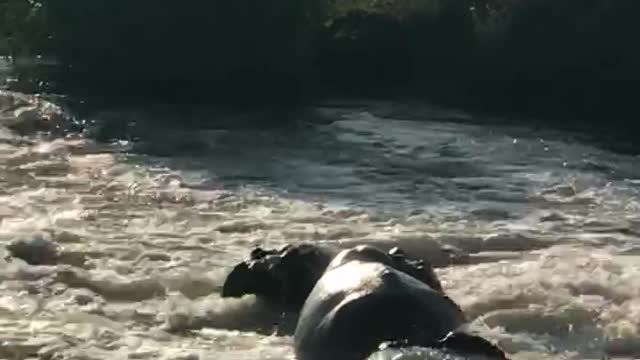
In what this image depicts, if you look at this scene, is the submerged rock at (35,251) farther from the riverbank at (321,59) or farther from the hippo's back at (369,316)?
the riverbank at (321,59)

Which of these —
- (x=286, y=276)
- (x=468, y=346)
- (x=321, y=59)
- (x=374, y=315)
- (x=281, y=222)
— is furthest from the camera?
(x=321, y=59)

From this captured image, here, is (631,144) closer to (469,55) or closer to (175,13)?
(469,55)

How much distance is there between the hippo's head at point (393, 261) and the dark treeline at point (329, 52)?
65.7ft

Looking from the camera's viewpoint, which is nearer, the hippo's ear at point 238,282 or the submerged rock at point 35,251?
the hippo's ear at point 238,282

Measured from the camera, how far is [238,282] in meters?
12.1

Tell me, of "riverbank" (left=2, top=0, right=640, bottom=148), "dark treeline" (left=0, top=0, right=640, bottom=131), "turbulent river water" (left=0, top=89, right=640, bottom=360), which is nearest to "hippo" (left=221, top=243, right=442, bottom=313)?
"turbulent river water" (left=0, top=89, right=640, bottom=360)

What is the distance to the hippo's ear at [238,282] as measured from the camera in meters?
12.0

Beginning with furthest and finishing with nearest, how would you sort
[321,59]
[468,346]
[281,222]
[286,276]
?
[321,59], [281,222], [286,276], [468,346]

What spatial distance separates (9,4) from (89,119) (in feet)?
29.8

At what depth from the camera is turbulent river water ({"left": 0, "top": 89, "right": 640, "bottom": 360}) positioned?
36.4 feet

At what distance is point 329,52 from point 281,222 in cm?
2027

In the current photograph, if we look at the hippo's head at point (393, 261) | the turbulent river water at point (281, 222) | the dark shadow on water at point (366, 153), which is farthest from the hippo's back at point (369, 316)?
the dark shadow on water at point (366, 153)

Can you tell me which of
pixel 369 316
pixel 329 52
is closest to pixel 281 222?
pixel 369 316

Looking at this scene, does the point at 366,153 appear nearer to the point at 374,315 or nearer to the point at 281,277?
the point at 281,277
